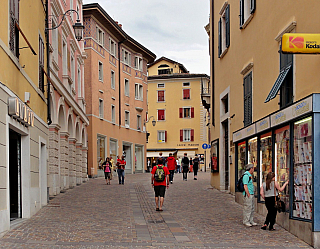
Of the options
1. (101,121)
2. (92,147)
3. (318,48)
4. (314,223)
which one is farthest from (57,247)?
(101,121)

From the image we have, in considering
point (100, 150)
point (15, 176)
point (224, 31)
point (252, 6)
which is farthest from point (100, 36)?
point (15, 176)

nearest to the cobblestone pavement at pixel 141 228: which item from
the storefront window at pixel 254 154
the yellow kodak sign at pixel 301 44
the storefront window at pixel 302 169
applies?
the storefront window at pixel 302 169

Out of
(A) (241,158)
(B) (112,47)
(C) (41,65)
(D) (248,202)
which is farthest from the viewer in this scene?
(B) (112,47)

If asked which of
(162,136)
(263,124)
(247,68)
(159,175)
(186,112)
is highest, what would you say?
(186,112)

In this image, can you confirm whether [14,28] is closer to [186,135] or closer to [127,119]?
[127,119]

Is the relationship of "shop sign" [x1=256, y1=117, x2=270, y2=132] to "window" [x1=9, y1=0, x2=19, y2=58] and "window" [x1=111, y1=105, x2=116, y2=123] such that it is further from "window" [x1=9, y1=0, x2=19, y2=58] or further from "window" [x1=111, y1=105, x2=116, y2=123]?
"window" [x1=111, y1=105, x2=116, y2=123]

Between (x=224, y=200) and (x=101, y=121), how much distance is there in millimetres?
25797

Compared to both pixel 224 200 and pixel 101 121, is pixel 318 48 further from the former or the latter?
pixel 101 121

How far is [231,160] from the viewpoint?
19.9m

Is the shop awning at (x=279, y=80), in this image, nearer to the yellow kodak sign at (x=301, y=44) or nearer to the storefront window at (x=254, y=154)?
the storefront window at (x=254, y=154)

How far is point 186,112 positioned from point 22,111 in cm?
5720

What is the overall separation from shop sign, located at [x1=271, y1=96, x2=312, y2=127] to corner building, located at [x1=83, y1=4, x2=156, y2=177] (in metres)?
29.2

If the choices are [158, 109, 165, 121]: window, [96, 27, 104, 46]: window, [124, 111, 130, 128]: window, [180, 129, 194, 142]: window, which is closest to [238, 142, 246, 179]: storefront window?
[96, 27, 104, 46]: window

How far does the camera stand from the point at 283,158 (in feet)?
38.0
